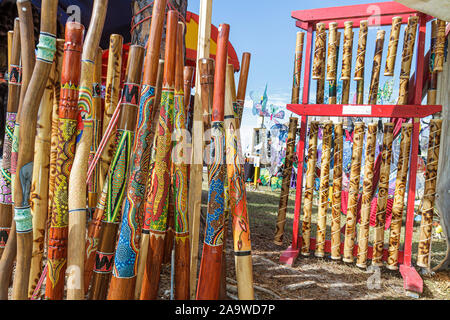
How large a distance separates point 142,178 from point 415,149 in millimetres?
2291

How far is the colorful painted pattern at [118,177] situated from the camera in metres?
1.30

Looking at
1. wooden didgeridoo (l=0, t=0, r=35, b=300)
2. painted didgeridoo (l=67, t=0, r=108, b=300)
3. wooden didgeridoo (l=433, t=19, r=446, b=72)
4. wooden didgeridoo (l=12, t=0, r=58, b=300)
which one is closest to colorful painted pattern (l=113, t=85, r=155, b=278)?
painted didgeridoo (l=67, t=0, r=108, b=300)

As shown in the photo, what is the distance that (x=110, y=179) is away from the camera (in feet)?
4.31

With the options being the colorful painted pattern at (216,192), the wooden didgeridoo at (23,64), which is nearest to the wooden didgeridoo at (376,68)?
the colorful painted pattern at (216,192)

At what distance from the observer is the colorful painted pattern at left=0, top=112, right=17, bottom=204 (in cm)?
156

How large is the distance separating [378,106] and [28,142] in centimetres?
249

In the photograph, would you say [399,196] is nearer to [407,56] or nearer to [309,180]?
[309,180]

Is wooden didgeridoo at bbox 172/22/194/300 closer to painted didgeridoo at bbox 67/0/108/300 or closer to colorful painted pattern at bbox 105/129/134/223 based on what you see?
colorful painted pattern at bbox 105/129/134/223

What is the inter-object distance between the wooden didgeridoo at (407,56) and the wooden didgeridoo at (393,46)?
0.08 meters

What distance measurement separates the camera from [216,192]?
136 cm

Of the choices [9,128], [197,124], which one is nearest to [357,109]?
[197,124]

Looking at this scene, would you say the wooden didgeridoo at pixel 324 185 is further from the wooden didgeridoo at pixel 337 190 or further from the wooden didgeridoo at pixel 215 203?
the wooden didgeridoo at pixel 215 203

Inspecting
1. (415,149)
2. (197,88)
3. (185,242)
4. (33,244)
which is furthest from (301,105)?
(33,244)

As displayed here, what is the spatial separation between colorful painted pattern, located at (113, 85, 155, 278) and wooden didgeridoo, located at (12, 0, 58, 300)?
14.2 inches
